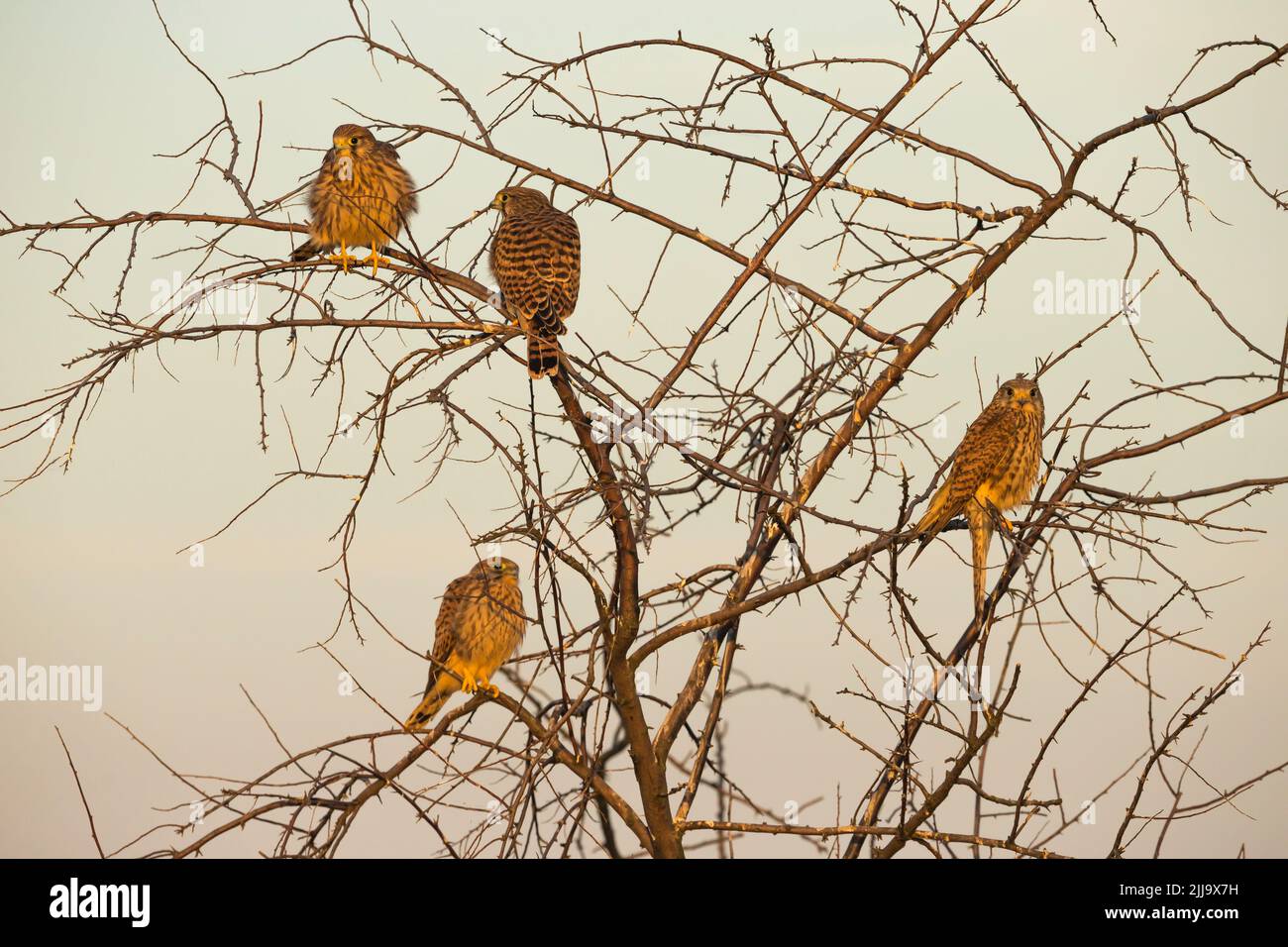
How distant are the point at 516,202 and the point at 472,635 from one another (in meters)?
1.46

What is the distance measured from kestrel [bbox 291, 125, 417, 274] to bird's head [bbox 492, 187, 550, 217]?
0.29m

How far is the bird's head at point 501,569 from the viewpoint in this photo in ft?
14.0

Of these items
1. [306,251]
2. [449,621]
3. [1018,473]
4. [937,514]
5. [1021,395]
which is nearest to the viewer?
[306,251]

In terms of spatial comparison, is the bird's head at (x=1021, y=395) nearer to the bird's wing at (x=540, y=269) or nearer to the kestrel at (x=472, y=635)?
the bird's wing at (x=540, y=269)

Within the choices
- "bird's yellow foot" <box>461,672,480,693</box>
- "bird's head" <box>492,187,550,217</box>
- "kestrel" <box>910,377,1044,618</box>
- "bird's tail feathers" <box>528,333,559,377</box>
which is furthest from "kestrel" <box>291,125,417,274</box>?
"kestrel" <box>910,377,1044,618</box>

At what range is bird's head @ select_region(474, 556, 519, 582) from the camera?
426 cm

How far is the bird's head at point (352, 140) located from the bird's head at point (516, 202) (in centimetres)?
44

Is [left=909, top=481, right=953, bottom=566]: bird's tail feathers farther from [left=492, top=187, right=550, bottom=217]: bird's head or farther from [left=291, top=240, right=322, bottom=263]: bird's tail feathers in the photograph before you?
[left=291, top=240, right=322, bottom=263]: bird's tail feathers

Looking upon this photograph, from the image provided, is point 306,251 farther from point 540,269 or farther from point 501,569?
point 501,569

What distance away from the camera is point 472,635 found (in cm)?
416

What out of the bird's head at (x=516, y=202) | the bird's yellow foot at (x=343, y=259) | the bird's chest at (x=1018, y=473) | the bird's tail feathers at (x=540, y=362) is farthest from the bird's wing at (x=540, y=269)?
the bird's chest at (x=1018, y=473)

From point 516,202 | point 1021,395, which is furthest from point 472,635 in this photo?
point 1021,395
